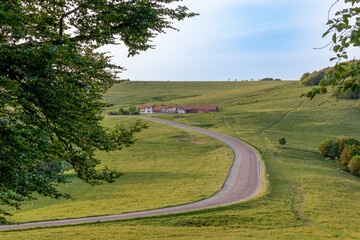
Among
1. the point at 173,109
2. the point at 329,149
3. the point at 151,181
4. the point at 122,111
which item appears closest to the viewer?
the point at 151,181

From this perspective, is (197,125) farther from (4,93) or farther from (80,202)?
(4,93)

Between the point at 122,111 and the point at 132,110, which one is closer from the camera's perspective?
the point at 122,111

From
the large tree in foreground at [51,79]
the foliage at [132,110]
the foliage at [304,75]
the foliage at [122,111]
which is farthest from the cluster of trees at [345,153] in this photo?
the foliage at [304,75]

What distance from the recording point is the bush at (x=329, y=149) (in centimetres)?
7225

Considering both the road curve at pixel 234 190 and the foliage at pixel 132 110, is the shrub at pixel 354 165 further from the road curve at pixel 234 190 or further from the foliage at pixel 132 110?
the foliage at pixel 132 110

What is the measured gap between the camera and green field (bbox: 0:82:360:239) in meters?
27.8

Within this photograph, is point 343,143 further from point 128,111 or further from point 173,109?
point 128,111

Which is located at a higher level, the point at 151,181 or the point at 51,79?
the point at 51,79

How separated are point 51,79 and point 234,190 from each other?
40.3 m

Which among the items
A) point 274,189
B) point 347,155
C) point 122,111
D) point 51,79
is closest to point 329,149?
point 347,155

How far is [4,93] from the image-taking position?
8.75m

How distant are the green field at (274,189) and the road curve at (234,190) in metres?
2.07

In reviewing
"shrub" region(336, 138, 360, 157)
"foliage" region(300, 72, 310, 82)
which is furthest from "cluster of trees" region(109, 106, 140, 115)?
"foliage" region(300, 72, 310, 82)

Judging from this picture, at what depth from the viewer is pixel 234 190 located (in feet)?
152
